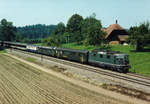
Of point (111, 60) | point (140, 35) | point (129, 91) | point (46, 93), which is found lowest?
point (46, 93)

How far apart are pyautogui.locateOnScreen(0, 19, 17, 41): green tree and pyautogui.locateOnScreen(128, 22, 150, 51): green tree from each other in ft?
344

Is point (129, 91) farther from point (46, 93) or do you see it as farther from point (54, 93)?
point (46, 93)

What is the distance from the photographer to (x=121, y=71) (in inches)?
1161

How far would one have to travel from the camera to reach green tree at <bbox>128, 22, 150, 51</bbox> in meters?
43.8

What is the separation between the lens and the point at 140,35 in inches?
1758

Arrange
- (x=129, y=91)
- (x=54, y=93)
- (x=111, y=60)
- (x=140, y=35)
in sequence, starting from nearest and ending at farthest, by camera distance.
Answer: (x=129, y=91) → (x=54, y=93) → (x=111, y=60) → (x=140, y=35)

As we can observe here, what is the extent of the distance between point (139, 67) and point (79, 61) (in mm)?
14264

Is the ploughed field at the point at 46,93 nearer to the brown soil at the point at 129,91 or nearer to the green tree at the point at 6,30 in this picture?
the brown soil at the point at 129,91

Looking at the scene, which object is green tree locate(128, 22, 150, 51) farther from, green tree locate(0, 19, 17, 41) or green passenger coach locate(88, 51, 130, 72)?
green tree locate(0, 19, 17, 41)

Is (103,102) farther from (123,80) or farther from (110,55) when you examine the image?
(110,55)

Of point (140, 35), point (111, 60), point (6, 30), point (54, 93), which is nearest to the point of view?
point (54, 93)

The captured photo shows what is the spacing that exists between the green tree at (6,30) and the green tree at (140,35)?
104967mm

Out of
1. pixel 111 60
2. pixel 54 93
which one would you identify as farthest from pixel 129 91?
pixel 111 60

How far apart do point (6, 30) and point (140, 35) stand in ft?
353
